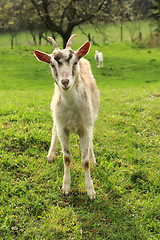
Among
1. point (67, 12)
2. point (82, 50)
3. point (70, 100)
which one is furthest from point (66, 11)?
point (70, 100)

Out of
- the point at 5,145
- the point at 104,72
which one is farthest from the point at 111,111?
the point at 104,72

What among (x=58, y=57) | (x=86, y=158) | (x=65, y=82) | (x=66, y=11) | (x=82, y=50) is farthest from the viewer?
(x=66, y=11)

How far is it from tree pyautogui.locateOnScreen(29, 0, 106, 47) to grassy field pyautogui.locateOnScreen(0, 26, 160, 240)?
15.2m

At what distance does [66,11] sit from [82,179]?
21.5 metres

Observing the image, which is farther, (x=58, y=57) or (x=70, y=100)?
(x=70, y=100)

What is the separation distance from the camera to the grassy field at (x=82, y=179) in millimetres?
3916

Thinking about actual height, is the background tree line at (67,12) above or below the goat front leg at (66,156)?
above

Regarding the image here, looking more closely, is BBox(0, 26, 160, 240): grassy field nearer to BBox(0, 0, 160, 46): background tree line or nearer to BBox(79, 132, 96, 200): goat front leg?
BBox(79, 132, 96, 200): goat front leg

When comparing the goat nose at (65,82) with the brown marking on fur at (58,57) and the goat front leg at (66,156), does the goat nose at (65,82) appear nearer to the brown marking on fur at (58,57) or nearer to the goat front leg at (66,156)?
the brown marking on fur at (58,57)

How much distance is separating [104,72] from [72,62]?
1870cm

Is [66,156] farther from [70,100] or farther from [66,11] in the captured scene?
[66,11]

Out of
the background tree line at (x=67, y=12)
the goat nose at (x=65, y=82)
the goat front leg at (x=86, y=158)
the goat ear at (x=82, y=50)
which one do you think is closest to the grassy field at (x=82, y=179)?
the goat front leg at (x=86, y=158)

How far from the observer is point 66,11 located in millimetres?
23219

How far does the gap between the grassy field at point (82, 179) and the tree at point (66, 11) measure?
15.2 meters
